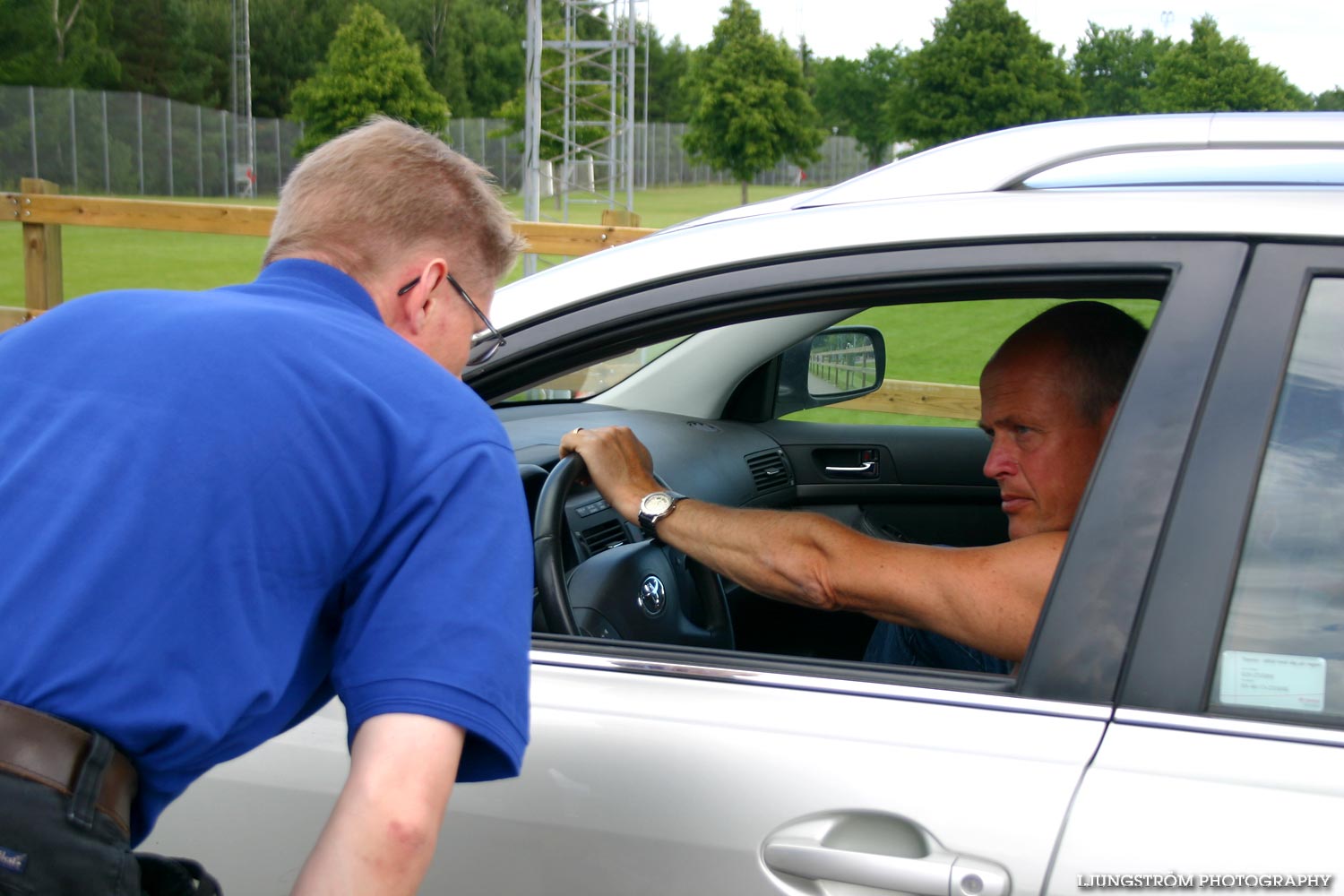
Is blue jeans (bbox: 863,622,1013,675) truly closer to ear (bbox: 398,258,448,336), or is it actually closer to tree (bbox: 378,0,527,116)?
ear (bbox: 398,258,448,336)

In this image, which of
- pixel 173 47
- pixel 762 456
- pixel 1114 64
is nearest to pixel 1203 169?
pixel 762 456

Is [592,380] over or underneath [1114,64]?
underneath

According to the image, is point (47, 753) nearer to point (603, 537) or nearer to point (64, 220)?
point (603, 537)

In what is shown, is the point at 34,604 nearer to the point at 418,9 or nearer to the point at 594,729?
the point at 594,729

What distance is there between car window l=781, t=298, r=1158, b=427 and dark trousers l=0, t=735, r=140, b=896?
280 centimetres

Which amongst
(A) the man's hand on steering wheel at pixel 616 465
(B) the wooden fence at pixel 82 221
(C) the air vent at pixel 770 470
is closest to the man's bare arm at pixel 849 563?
(A) the man's hand on steering wheel at pixel 616 465

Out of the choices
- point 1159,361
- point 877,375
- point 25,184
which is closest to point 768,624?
point 877,375

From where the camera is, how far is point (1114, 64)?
5247 cm

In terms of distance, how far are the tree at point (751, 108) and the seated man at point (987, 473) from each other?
1522 inches

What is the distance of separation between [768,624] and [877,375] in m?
0.96

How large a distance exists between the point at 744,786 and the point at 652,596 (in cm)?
89

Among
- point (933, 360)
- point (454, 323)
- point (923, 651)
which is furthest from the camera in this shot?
point (933, 360)

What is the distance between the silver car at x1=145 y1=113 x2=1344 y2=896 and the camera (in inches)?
50.4

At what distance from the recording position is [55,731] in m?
1.02
